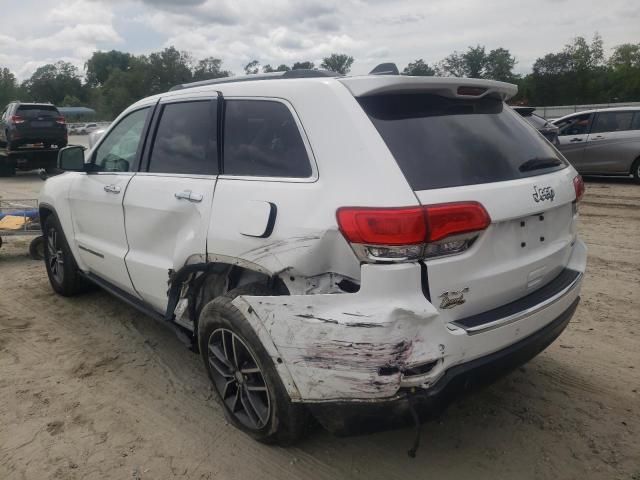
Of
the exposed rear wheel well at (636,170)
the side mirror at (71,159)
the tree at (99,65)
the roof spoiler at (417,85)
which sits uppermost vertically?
the tree at (99,65)

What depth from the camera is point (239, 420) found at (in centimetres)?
287

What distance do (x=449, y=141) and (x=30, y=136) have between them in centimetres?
1613

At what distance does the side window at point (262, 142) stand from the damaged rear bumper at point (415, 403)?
105cm

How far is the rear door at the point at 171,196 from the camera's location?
117 inches

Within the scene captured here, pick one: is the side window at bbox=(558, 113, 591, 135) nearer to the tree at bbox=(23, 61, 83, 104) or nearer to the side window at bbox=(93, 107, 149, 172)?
the side window at bbox=(93, 107, 149, 172)

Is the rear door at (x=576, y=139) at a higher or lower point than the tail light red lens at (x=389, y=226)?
lower

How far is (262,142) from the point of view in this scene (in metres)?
2.74

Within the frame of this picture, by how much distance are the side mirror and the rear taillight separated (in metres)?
2.75

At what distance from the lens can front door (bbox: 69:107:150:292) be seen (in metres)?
3.75

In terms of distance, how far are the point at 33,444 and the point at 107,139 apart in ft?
7.76

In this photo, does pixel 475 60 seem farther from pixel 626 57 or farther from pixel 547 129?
pixel 547 129

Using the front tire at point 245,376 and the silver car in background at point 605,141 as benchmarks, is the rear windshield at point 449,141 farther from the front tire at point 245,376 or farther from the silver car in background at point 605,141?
the silver car in background at point 605,141

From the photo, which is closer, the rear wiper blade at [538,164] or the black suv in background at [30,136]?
the rear wiper blade at [538,164]

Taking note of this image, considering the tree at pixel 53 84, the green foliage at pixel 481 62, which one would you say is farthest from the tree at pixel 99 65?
the green foliage at pixel 481 62
